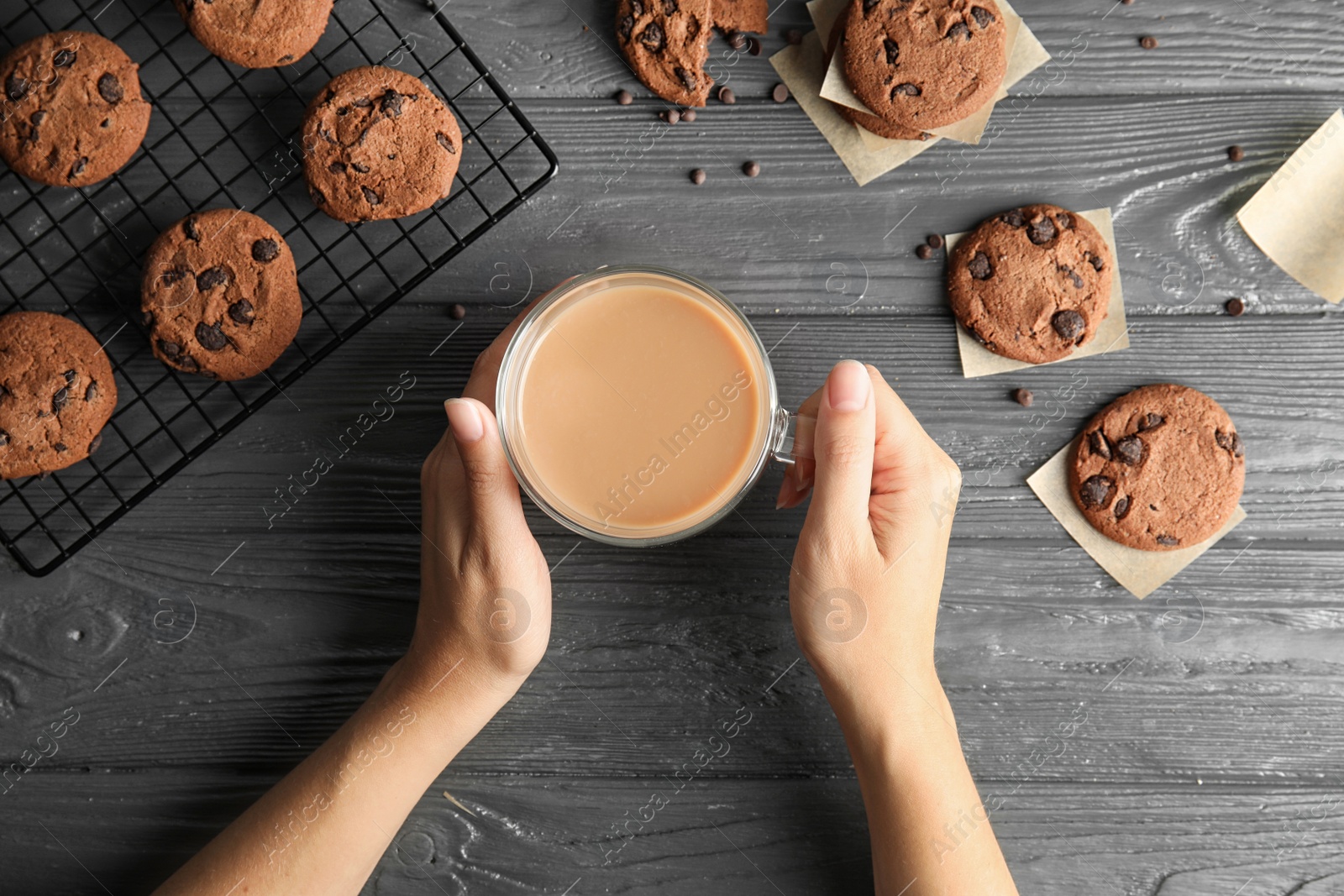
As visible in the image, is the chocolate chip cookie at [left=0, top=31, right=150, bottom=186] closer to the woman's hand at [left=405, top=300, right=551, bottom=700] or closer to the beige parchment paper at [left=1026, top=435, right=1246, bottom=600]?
the woman's hand at [left=405, top=300, right=551, bottom=700]

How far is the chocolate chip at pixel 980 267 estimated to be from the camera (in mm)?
1590

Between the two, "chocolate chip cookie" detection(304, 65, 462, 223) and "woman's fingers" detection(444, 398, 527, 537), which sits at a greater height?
"chocolate chip cookie" detection(304, 65, 462, 223)

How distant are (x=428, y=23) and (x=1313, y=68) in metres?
A: 1.72

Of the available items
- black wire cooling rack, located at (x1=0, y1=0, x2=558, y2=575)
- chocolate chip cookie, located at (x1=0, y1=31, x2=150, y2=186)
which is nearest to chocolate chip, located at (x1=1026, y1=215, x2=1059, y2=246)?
black wire cooling rack, located at (x1=0, y1=0, x2=558, y2=575)

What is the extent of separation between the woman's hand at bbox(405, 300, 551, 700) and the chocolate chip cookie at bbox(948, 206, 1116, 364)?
2.90 ft

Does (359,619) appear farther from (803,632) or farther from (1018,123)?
(1018,123)

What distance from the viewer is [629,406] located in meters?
1.25

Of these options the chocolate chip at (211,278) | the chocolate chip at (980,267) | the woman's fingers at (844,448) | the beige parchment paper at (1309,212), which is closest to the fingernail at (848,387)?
the woman's fingers at (844,448)

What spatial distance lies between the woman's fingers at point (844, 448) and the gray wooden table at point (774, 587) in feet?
1.07

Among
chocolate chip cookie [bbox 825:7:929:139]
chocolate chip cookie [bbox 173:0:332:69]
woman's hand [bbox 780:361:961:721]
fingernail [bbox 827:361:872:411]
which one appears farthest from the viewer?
chocolate chip cookie [bbox 825:7:929:139]

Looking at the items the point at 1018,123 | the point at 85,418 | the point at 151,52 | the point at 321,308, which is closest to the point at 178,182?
the point at 151,52

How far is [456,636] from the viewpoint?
1.48 m

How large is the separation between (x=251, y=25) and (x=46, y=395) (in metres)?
0.75

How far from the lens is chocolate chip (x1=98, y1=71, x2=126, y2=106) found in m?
1.48
